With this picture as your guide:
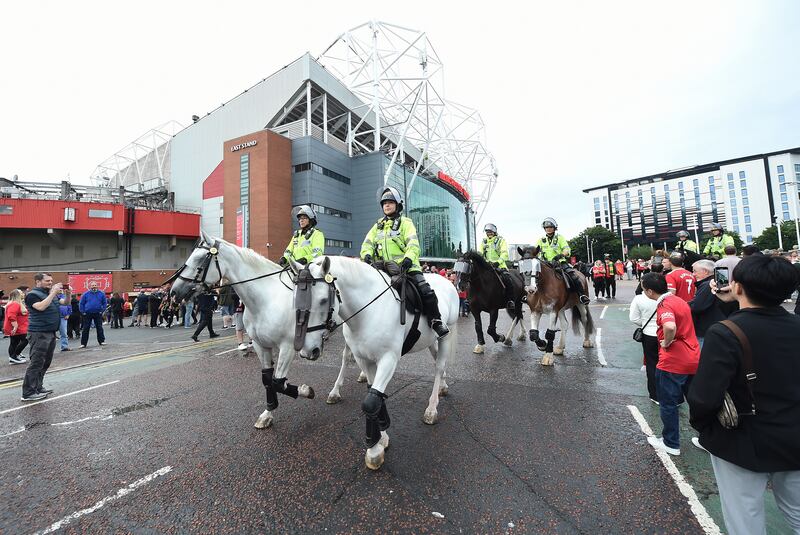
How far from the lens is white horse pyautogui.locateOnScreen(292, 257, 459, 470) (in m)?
3.17

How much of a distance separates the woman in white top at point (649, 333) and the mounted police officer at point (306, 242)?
191 inches

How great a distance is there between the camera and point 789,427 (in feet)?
5.22

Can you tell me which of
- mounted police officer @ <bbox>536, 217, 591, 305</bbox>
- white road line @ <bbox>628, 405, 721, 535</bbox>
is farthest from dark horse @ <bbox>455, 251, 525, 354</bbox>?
white road line @ <bbox>628, 405, 721, 535</bbox>

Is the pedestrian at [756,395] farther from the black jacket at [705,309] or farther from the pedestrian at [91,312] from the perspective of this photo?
the pedestrian at [91,312]

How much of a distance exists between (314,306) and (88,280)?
37.0 meters

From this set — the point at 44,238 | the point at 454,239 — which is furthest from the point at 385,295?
the point at 454,239

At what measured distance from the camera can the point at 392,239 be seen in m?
4.80

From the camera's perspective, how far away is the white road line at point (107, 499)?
102 inches

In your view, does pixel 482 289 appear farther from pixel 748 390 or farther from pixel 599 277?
pixel 599 277

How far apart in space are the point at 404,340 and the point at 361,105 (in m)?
47.5

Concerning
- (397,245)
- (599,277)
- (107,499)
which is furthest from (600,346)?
(599,277)

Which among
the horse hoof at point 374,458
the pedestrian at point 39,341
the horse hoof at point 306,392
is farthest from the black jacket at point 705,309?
the pedestrian at point 39,341

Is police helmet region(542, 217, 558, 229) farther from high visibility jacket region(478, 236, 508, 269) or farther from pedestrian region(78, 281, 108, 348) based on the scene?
pedestrian region(78, 281, 108, 348)

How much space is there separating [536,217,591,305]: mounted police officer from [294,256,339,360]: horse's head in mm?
6064
